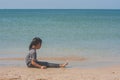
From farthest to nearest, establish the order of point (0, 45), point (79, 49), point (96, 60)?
point (0, 45) → point (79, 49) → point (96, 60)

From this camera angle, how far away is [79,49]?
48.3 feet

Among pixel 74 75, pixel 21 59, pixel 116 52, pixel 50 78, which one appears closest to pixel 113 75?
pixel 74 75

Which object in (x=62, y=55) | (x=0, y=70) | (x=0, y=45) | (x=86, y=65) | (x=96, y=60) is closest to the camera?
(x=0, y=70)

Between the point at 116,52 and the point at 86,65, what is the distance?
122 inches

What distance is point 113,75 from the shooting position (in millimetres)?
9070

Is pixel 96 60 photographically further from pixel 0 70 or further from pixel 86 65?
pixel 0 70

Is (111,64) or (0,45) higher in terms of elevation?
(0,45)

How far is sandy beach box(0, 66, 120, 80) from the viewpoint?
8646 mm

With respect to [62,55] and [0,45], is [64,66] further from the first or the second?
[0,45]

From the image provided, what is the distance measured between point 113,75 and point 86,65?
204 cm

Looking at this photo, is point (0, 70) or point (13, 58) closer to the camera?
point (0, 70)

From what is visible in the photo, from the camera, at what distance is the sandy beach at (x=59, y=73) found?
865cm

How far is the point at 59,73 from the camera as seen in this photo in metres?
9.27

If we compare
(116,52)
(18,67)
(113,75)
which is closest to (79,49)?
(116,52)
